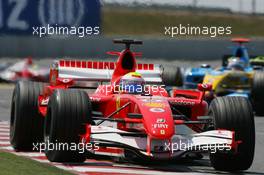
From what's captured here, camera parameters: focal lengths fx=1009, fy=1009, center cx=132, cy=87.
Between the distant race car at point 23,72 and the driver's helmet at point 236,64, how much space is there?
295 inches

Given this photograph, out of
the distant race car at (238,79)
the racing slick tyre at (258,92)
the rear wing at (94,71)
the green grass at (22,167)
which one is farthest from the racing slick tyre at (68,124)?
the racing slick tyre at (258,92)

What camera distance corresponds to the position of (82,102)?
12305mm

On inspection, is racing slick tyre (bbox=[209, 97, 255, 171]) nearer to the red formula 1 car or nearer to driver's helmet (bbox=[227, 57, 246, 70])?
the red formula 1 car

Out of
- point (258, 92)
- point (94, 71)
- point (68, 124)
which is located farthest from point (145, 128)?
point (258, 92)

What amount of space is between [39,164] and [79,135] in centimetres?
66

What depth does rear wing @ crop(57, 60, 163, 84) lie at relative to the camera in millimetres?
15227

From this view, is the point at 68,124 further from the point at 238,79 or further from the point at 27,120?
the point at 238,79

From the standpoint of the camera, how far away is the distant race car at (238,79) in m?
23.9

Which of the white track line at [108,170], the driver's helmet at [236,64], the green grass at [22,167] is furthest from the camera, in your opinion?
the driver's helmet at [236,64]

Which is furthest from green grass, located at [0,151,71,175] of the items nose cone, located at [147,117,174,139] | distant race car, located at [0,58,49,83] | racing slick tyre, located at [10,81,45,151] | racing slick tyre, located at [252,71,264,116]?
distant race car, located at [0,58,49,83]

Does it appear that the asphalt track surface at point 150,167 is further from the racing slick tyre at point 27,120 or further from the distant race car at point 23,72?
the distant race car at point 23,72

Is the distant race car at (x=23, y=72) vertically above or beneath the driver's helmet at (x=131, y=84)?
above

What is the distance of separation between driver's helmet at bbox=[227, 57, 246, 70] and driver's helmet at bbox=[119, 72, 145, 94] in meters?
12.2

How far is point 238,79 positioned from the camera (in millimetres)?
25578
